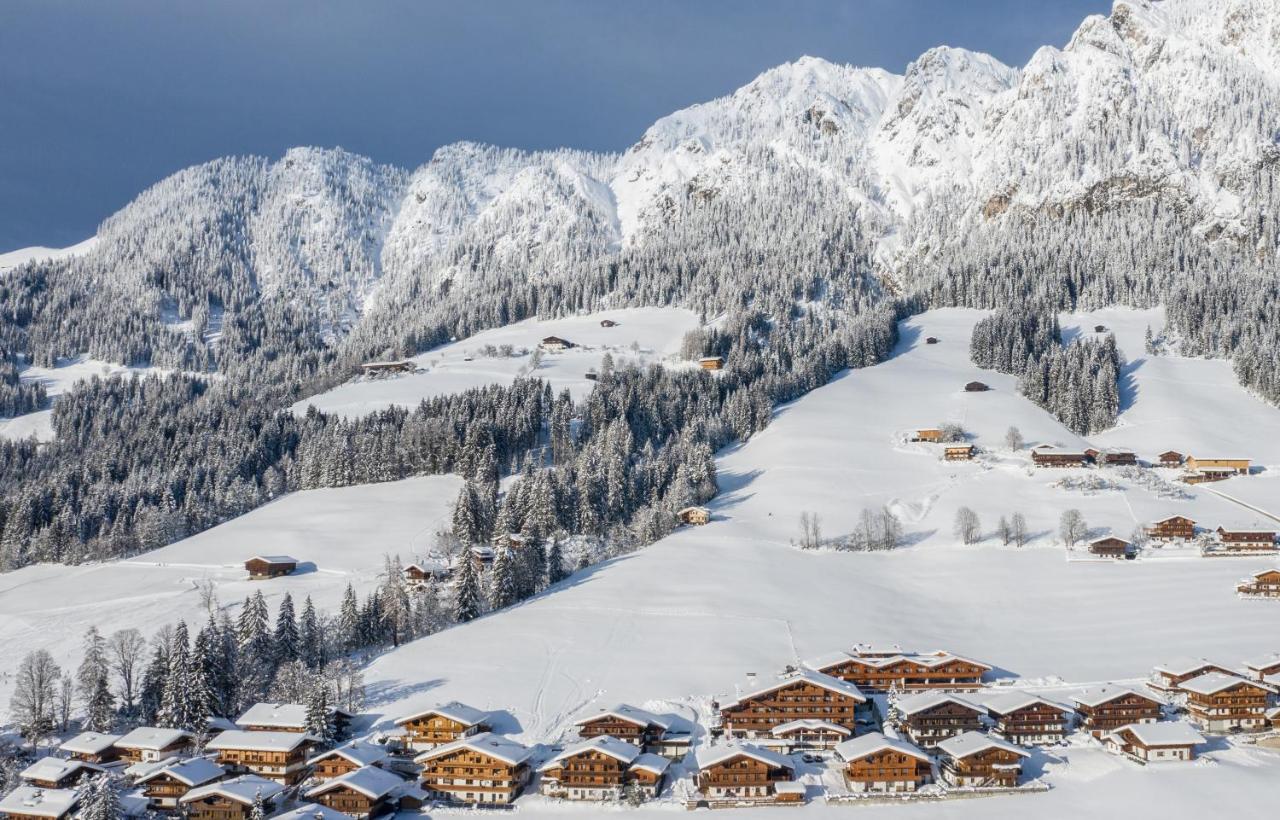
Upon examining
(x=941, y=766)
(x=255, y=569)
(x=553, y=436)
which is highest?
(x=553, y=436)

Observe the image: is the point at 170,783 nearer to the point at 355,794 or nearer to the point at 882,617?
the point at 355,794

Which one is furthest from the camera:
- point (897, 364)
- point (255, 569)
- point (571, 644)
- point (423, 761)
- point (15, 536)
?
point (897, 364)

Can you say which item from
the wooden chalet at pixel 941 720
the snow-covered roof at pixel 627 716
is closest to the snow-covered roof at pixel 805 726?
the wooden chalet at pixel 941 720

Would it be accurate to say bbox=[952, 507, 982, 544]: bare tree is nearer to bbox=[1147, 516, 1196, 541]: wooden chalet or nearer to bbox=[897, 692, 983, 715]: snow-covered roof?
bbox=[1147, 516, 1196, 541]: wooden chalet

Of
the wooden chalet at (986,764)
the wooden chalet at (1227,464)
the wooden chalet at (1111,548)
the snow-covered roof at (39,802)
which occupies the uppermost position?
the wooden chalet at (1227,464)

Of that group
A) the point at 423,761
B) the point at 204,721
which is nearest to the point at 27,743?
the point at 204,721

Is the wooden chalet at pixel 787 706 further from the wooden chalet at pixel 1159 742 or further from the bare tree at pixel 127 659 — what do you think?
the bare tree at pixel 127 659

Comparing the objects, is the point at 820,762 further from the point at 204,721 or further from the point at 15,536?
the point at 15,536

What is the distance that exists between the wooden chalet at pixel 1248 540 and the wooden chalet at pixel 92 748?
10200 cm

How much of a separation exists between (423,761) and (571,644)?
804 inches

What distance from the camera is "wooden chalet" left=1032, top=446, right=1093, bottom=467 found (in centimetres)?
13138

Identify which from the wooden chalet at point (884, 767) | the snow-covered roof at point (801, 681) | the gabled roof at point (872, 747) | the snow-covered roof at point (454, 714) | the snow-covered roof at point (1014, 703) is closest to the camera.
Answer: the wooden chalet at point (884, 767)

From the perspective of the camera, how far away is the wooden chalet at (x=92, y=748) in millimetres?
62000

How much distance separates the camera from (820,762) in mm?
63188
